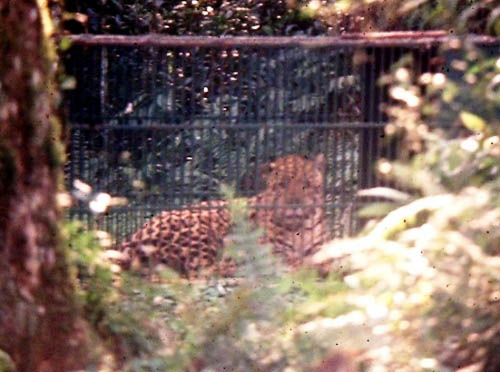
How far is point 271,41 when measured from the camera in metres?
6.11

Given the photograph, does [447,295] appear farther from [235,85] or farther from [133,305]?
[235,85]

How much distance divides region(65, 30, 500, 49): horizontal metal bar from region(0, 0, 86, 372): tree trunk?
2.29 m

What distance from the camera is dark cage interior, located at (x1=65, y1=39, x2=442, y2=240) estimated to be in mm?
6090

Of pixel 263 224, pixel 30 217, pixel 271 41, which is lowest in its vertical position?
pixel 263 224

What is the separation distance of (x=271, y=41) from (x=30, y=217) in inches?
118

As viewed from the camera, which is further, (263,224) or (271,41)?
(263,224)

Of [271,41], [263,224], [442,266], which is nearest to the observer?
[442,266]

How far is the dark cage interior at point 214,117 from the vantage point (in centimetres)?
609

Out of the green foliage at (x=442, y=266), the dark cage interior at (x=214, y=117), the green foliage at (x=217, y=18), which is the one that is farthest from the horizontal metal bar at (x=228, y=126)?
the green foliage at (x=442, y=266)

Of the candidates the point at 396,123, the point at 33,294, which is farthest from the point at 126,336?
the point at 396,123

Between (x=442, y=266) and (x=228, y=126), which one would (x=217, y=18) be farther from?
(x=442, y=266)

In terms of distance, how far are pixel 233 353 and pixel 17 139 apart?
3.93 feet

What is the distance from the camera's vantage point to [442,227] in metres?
3.43

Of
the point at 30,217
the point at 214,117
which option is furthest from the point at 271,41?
the point at 30,217
